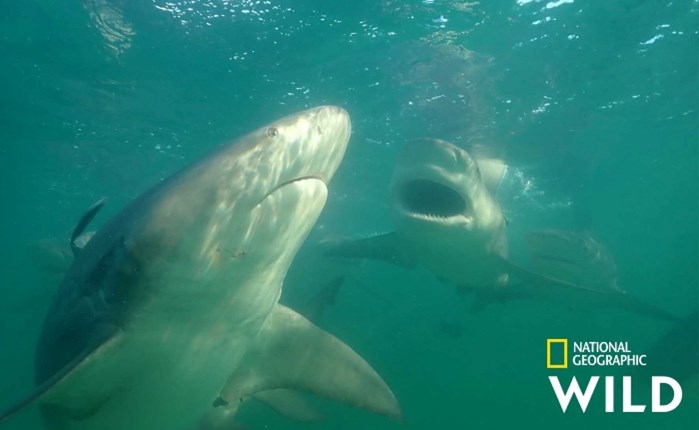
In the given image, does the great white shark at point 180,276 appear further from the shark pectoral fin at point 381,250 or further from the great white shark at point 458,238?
the shark pectoral fin at point 381,250

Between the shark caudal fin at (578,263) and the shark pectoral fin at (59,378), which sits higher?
the shark caudal fin at (578,263)

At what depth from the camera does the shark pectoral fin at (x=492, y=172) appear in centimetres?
1986

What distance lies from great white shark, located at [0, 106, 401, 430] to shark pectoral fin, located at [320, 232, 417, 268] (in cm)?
616

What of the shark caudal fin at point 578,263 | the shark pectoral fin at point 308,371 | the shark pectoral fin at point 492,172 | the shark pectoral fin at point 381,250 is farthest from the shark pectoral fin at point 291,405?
the shark pectoral fin at point 492,172

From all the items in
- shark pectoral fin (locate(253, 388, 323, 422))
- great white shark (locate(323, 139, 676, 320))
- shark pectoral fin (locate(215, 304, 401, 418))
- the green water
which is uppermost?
the green water

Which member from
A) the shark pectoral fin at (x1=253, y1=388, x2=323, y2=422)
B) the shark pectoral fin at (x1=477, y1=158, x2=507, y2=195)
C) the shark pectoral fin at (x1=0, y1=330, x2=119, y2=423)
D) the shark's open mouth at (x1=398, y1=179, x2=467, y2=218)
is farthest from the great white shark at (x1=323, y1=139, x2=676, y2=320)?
the shark pectoral fin at (x1=477, y1=158, x2=507, y2=195)

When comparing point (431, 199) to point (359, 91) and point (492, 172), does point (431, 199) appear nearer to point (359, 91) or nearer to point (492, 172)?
point (359, 91)

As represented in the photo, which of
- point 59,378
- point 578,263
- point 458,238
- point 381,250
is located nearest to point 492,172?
point 578,263

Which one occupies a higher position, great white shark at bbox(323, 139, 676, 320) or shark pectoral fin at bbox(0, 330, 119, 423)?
great white shark at bbox(323, 139, 676, 320)

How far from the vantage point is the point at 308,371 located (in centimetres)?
509

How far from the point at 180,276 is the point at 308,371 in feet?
7.65

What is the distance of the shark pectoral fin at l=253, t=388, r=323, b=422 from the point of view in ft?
32.0

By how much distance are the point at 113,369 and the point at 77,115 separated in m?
17.7

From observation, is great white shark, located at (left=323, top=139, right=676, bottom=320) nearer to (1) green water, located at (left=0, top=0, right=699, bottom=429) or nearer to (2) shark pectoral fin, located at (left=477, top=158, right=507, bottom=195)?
(1) green water, located at (left=0, top=0, right=699, bottom=429)
